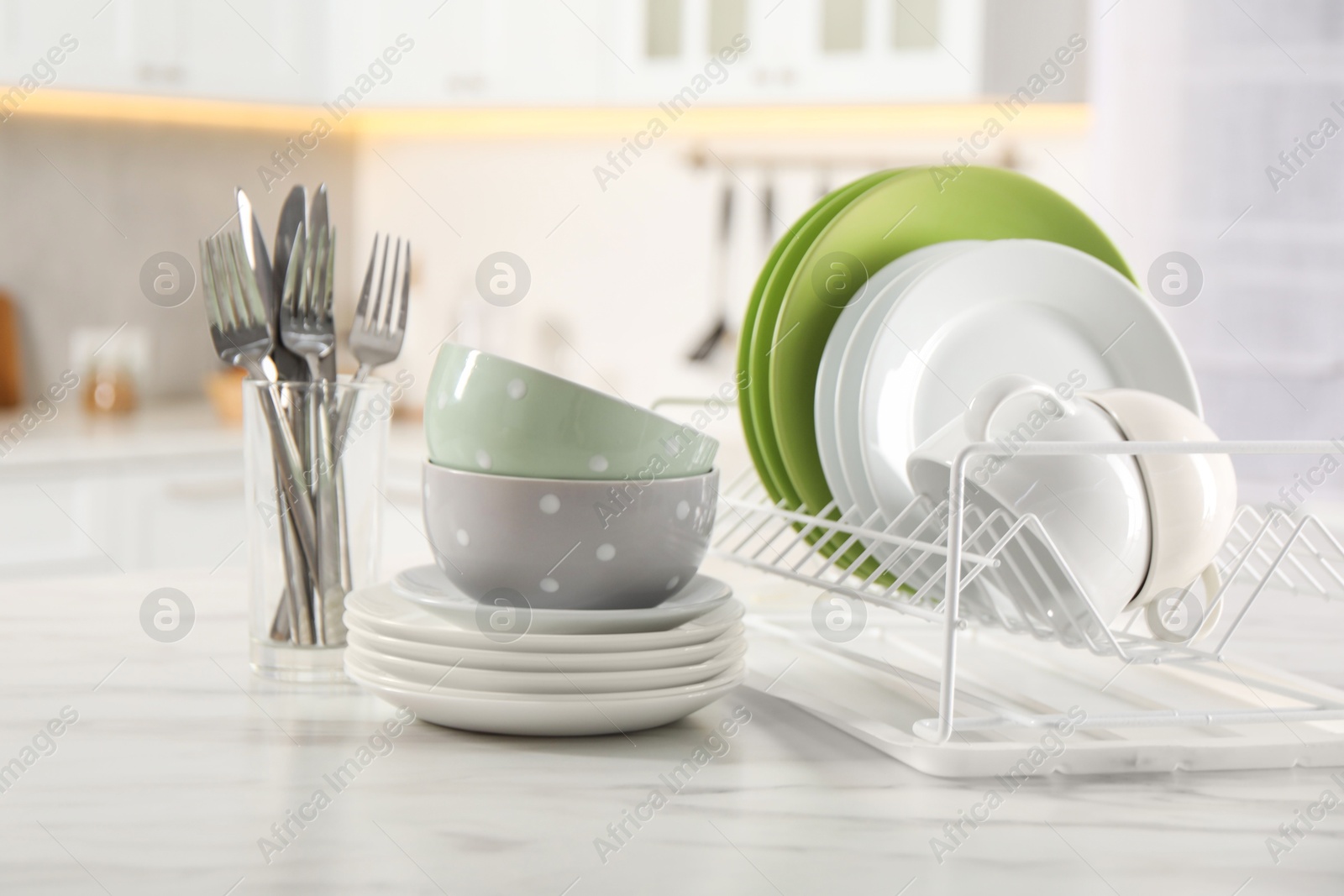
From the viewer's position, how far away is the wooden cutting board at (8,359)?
9.28ft

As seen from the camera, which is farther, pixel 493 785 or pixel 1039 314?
pixel 1039 314

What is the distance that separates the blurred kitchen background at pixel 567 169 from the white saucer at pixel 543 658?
4.99ft

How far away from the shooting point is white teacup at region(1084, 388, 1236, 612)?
2.28 ft

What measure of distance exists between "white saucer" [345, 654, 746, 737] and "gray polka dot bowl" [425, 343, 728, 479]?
11 centimetres

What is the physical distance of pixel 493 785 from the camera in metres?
0.61

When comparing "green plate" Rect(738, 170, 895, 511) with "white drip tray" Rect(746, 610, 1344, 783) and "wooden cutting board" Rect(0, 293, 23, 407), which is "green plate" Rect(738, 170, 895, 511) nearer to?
"white drip tray" Rect(746, 610, 1344, 783)

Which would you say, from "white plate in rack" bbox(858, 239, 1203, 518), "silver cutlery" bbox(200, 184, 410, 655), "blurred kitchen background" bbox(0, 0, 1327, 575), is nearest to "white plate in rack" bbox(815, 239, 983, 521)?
"white plate in rack" bbox(858, 239, 1203, 518)

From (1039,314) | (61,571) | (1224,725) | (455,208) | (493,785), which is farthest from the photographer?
(455,208)

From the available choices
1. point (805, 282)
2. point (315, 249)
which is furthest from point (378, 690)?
point (805, 282)

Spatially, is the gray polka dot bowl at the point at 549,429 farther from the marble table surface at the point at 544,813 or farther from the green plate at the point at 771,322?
the green plate at the point at 771,322

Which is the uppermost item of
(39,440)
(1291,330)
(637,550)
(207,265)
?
(207,265)

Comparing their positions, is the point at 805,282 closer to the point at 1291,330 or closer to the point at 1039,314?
the point at 1039,314

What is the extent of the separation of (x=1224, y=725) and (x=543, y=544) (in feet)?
1.22

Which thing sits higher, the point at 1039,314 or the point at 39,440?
the point at 1039,314
